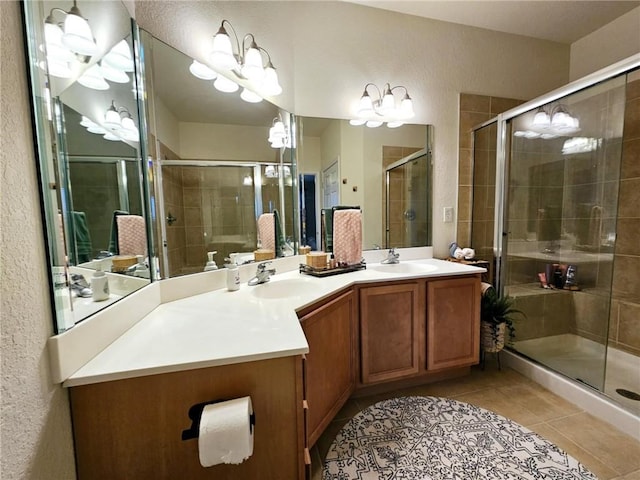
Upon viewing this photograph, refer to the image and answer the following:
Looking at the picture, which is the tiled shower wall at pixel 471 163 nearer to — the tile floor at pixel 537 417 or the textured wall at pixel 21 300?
the tile floor at pixel 537 417

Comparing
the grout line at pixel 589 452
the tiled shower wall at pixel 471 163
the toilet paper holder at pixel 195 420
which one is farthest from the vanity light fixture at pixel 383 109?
the grout line at pixel 589 452

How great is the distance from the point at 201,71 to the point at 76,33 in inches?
23.5

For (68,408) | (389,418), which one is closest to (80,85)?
(68,408)

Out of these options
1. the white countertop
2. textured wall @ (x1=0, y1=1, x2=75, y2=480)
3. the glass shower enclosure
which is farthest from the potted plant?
textured wall @ (x1=0, y1=1, x2=75, y2=480)

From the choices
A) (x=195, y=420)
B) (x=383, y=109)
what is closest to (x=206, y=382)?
(x=195, y=420)

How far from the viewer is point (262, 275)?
1.53m

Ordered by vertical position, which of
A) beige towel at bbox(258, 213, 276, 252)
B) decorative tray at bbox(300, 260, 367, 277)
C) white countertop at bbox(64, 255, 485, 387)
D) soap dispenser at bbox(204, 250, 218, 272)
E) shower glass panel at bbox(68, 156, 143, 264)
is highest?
shower glass panel at bbox(68, 156, 143, 264)

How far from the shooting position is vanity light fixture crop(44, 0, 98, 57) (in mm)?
768

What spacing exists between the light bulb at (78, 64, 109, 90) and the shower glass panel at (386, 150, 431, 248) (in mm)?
1730

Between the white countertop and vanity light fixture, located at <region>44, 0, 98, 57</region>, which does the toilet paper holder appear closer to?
the white countertop

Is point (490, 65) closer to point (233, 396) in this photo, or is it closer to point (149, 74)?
point (149, 74)

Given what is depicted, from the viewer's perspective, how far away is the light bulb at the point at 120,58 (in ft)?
3.26

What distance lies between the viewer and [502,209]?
219 centimetres

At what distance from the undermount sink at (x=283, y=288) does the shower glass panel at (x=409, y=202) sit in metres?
0.92
